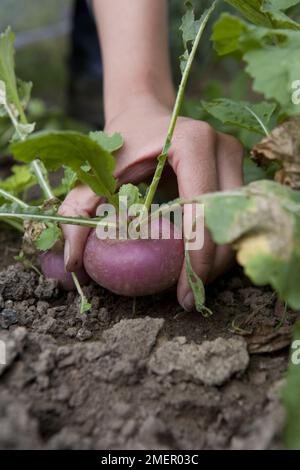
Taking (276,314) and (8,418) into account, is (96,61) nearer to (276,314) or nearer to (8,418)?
(276,314)

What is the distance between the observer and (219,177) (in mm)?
1243

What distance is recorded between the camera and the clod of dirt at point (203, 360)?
97 cm

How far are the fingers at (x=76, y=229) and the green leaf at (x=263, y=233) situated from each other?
0.39m

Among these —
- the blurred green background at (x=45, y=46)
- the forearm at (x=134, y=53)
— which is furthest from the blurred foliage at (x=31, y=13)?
the forearm at (x=134, y=53)

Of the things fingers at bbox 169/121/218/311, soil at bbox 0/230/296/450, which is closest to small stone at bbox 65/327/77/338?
soil at bbox 0/230/296/450

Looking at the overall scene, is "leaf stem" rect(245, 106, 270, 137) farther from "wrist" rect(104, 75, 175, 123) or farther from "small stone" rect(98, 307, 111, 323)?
"small stone" rect(98, 307, 111, 323)

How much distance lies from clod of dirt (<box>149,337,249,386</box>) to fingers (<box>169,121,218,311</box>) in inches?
5.9

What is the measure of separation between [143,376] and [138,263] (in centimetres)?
25

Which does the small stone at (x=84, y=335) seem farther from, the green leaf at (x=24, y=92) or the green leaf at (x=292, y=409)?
the green leaf at (x=24, y=92)

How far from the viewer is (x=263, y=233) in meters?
0.85

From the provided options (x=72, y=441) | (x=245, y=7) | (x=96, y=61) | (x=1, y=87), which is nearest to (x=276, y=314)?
(x=72, y=441)

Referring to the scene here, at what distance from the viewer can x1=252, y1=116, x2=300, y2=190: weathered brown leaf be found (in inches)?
40.1

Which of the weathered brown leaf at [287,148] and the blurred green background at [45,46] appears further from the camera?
the blurred green background at [45,46]

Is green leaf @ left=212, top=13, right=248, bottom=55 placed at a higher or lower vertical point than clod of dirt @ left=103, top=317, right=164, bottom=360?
higher
